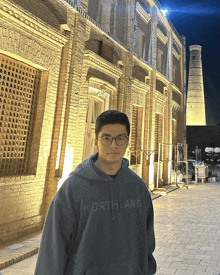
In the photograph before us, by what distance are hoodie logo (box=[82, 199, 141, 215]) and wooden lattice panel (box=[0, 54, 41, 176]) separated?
172 inches

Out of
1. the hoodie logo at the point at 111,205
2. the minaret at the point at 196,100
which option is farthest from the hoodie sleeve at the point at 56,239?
the minaret at the point at 196,100

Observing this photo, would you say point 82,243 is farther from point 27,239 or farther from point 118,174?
point 27,239

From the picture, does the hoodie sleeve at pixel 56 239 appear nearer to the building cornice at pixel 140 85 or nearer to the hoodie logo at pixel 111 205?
the hoodie logo at pixel 111 205

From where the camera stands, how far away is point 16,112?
565cm

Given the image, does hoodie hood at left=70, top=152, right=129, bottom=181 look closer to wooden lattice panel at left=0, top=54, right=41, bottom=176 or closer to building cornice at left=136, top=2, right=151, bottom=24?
wooden lattice panel at left=0, top=54, right=41, bottom=176

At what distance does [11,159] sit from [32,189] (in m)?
0.91

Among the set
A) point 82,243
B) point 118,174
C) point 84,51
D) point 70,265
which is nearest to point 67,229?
point 82,243

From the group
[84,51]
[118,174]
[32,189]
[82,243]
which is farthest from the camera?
[84,51]

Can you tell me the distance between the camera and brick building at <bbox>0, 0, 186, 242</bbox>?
5.33 m

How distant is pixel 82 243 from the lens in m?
1.51

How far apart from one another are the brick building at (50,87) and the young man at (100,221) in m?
4.01

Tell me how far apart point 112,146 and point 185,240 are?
4940mm

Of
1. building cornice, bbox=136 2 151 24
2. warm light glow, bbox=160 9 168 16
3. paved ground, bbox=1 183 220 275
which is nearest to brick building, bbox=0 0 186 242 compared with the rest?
building cornice, bbox=136 2 151 24

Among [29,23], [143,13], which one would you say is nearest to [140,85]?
[143,13]
